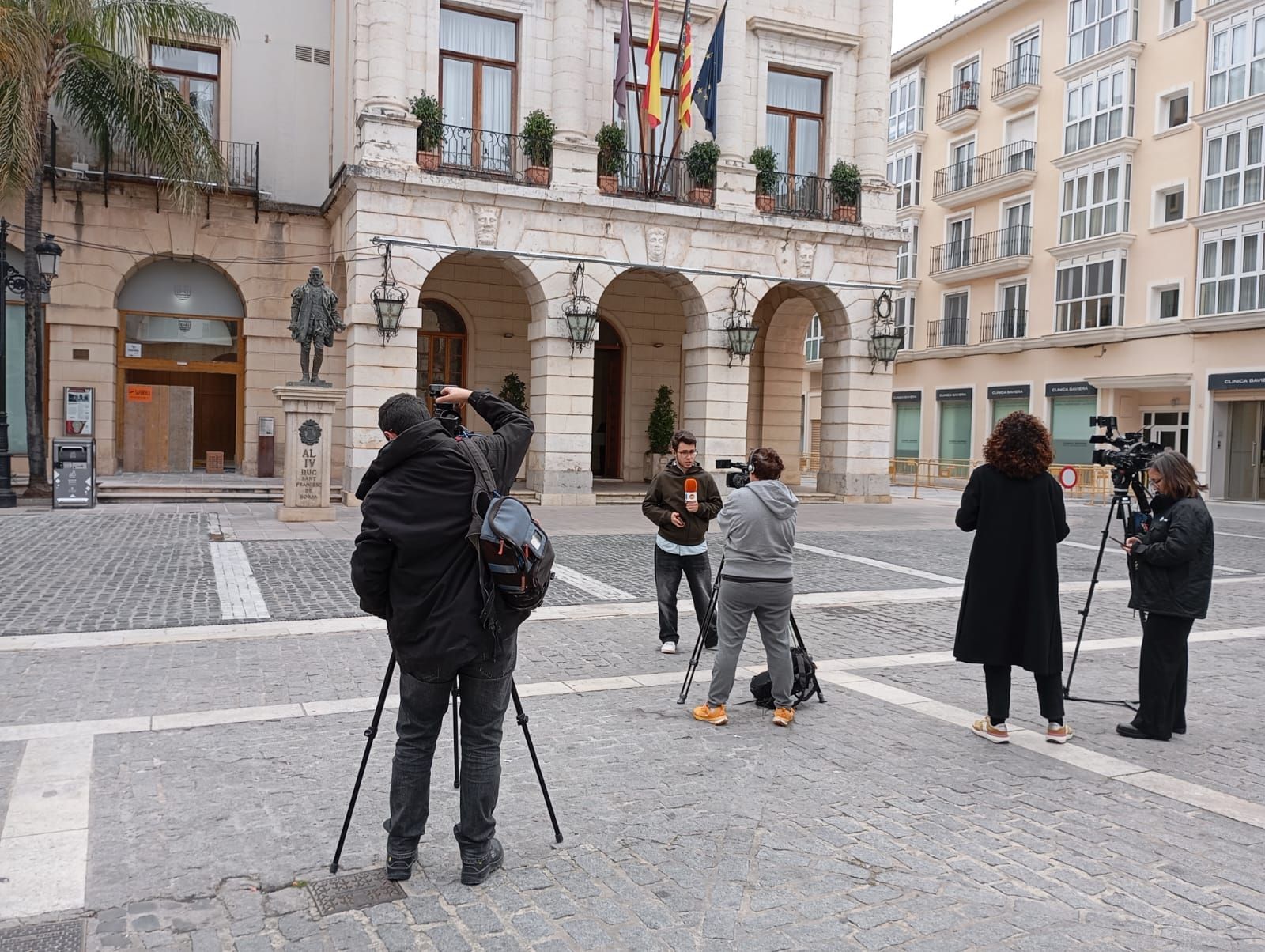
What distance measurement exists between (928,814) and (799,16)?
21554mm

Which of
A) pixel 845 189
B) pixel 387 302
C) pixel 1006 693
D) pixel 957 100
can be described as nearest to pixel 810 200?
pixel 845 189

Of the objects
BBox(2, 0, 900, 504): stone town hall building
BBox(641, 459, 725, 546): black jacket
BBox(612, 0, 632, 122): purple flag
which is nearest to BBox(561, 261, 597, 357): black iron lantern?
BBox(2, 0, 900, 504): stone town hall building

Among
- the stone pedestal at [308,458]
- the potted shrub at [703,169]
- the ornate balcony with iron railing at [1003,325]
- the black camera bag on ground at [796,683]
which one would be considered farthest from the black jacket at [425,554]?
the ornate balcony with iron railing at [1003,325]

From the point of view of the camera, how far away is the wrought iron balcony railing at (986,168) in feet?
117

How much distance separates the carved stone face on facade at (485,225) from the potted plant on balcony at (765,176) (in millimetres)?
5961

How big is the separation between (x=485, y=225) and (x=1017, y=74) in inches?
998

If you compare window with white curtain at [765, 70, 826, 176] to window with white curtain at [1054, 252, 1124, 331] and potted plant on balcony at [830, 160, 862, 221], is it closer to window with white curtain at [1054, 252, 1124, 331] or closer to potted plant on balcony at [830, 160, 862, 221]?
potted plant on balcony at [830, 160, 862, 221]

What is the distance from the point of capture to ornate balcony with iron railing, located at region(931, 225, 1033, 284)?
3541 cm

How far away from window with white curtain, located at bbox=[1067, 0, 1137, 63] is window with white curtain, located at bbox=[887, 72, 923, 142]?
740cm

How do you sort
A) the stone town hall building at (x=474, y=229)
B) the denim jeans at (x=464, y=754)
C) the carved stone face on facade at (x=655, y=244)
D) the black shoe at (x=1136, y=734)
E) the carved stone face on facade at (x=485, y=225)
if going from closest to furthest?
the denim jeans at (x=464, y=754)
the black shoe at (x=1136, y=734)
the stone town hall building at (x=474, y=229)
the carved stone face on facade at (x=485, y=225)
the carved stone face on facade at (x=655, y=244)

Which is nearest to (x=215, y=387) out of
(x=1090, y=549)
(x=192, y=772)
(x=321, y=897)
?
(x=1090, y=549)

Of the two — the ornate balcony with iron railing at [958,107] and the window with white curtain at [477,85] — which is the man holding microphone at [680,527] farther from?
the ornate balcony with iron railing at [958,107]

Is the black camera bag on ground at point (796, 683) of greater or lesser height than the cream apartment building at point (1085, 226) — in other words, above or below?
below

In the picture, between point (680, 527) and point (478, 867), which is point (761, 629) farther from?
point (478, 867)
